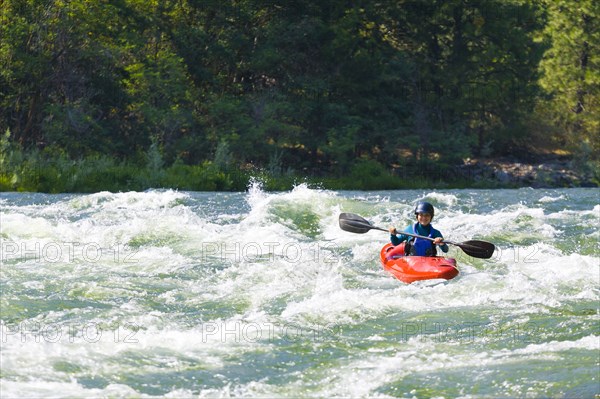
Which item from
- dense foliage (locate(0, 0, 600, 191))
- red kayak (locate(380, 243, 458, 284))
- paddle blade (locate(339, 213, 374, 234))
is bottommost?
red kayak (locate(380, 243, 458, 284))

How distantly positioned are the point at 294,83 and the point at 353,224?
49.3 ft

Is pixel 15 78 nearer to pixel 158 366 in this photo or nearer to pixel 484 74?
pixel 484 74

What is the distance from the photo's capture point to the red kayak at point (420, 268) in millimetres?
10367

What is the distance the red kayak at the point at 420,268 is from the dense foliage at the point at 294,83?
1060cm

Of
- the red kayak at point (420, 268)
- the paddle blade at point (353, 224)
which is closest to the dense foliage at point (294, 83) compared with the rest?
the paddle blade at point (353, 224)

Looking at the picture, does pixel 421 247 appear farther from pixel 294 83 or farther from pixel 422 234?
pixel 294 83

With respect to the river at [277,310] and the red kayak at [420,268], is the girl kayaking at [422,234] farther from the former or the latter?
the river at [277,310]

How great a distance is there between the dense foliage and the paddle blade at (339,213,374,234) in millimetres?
9081

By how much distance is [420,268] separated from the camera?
10.5m

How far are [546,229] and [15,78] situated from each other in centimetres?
1344

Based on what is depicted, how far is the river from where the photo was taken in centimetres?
730

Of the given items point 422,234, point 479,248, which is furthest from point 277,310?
point 479,248

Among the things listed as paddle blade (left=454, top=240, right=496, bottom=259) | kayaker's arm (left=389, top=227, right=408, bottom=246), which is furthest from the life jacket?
paddle blade (left=454, top=240, right=496, bottom=259)

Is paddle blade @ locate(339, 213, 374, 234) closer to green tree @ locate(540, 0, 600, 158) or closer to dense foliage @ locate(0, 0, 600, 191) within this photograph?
dense foliage @ locate(0, 0, 600, 191)
